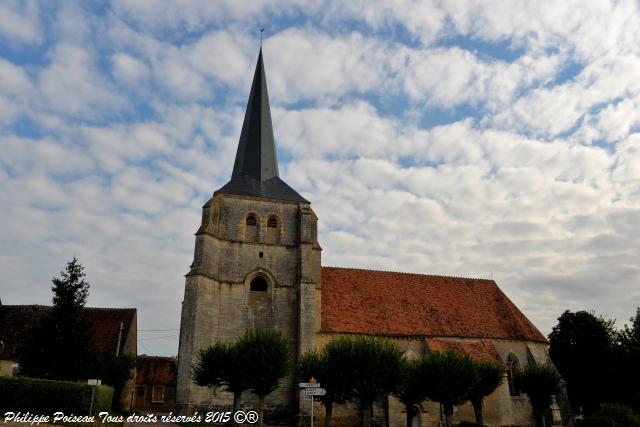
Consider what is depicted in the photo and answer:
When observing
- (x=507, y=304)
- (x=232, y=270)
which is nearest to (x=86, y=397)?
(x=232, y=270)

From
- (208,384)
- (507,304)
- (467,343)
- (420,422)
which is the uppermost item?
(507,304)

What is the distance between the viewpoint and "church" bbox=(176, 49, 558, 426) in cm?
2745

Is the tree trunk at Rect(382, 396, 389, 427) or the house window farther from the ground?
the house window

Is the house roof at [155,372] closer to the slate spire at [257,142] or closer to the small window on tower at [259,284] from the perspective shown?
the small window on tower at [259,284]

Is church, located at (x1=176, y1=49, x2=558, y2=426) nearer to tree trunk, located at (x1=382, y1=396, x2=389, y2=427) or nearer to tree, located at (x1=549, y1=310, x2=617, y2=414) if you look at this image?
tree trunk, located at (x1=382, y1=396, x2=389, y2=427)

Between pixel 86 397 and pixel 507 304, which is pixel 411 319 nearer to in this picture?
pixel 507 304

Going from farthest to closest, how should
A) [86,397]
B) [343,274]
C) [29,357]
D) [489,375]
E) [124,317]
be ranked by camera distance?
[124,317], [343,274], [489,375], [29,357], [86,397]

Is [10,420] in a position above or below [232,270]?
below

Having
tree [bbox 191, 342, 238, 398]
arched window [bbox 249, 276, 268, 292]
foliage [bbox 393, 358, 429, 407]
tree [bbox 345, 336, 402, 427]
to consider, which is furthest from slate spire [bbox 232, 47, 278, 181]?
foliage [bbox 393, 358, 429, 407]

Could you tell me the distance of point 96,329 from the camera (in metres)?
34.2

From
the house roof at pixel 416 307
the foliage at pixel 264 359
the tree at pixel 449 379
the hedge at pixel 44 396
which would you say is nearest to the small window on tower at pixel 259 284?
the house roof at pixel 416 307

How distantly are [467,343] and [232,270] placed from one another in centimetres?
1498

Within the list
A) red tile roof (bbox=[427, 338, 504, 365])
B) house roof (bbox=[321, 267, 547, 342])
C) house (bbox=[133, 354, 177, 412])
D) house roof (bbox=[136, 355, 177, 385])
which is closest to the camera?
red tile roof (bbox=[427, 338, 504, 365])

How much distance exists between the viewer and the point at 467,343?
30703 mm
